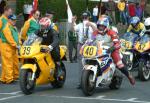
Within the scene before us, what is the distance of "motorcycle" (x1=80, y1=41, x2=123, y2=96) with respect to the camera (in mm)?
12591

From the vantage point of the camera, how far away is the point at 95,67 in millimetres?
12750

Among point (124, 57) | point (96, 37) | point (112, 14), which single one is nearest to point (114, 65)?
point (96, 37)

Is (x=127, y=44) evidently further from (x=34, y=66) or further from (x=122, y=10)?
(x=122, y=10)

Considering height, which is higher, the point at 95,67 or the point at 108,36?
the point at 108,36

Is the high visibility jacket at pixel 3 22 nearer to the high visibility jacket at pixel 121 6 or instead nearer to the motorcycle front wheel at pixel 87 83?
the motorcycle front wheel at pixel 87 83

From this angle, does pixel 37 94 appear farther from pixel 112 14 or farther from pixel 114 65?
pixel 112 14

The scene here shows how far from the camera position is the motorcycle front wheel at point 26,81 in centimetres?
1262

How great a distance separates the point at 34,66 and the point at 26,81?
1.31 ft

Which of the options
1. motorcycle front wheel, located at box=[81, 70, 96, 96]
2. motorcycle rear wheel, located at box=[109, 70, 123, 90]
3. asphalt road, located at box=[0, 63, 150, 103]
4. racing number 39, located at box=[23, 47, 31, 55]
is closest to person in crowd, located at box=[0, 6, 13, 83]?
asphalt road, located at box=[0, 63, 150, 103]

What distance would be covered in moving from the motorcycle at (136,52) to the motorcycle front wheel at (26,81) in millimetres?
4061

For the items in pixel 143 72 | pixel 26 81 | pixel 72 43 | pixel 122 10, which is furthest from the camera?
pixel 122 10

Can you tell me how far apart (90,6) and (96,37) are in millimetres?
21784

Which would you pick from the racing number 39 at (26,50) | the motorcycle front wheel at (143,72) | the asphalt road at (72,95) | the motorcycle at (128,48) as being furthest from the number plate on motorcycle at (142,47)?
the racing number 39 at (26,50)

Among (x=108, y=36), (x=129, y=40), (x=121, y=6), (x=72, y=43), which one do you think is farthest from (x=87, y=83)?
(x=121, y=6)
